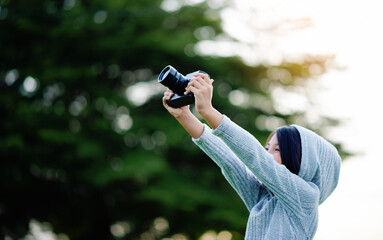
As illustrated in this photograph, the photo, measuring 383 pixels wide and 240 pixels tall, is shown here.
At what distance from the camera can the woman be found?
1548 mm

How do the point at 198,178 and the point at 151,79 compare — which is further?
the point at 151,79

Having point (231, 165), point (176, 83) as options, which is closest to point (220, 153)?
point (231, 165)

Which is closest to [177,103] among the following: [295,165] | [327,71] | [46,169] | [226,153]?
[226,153]

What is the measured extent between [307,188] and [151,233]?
23.5 ft

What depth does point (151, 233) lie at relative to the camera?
8.48 metres

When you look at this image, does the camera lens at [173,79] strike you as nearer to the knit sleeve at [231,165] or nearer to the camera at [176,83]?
the camera at [176,83]

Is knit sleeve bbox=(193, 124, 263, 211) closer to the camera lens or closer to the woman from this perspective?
the woman

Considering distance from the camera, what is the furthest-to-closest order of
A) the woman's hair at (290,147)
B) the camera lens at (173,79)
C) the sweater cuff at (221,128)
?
the woman's hair at (290,147) → the camera lens at (173,79) → the sweater cuff at (221,128)

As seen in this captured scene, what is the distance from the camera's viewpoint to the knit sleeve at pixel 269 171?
1.52m

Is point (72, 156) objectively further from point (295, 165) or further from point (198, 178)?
point (295, 165)

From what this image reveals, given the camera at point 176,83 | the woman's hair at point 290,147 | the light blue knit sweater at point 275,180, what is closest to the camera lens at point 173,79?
the camera at point 176,83

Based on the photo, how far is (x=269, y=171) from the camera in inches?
63.2

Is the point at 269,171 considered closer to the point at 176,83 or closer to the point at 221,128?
the point at 221,128

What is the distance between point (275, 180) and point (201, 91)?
439 millimetres
